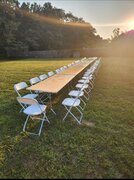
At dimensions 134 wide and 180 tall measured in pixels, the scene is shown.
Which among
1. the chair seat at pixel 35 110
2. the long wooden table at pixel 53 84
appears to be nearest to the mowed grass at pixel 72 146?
the chair seat at pixel 35 110

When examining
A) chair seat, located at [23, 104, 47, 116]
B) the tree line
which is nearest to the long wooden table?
chair seat, located at [23, 104, 47, 116]

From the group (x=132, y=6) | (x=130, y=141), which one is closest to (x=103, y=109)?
(x=130, y=141)

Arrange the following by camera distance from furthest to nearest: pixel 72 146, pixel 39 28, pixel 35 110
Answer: pixel 39 28 → pixel 35 110 → pixel 72 146

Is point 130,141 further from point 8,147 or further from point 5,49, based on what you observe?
point 5,49

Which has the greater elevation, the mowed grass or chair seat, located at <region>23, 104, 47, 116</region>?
chair seat, located at <region>23, 104, 47, 116</region>

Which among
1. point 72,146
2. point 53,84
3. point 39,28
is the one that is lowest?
point 72,146

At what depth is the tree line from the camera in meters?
29.1

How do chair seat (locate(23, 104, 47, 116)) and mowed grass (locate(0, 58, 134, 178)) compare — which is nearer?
mowed grass (locate(0, 58, 134, 178))

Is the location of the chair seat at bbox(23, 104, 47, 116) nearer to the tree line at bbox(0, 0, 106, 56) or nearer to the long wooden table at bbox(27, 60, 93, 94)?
the long wooden table at bbox(27, 60, 93, 94)

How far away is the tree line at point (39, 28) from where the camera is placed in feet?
95.5

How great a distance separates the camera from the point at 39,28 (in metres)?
34.8

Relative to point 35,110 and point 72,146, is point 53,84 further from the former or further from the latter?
point 72,146

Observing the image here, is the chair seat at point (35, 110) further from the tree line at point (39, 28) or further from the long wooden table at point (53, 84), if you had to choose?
the tree line at point (39, 28)

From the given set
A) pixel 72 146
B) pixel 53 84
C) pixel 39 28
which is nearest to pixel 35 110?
pixel 72 146
